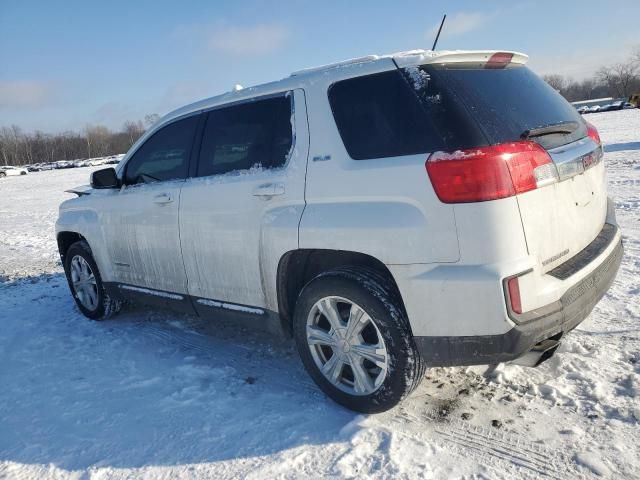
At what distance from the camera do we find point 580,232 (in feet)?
9.13

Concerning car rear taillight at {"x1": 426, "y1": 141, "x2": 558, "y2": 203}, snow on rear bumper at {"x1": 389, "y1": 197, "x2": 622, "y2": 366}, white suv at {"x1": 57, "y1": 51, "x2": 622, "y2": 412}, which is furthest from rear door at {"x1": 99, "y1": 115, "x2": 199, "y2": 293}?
car rear taillight at {"x1": 426, "y1": 141, "x2": 558, "y2": 203}

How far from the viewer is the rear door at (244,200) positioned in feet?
10.1

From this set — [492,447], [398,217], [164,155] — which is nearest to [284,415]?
[492,447]

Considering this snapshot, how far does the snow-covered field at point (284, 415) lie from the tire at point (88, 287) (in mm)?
636

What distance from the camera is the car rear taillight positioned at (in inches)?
91.9

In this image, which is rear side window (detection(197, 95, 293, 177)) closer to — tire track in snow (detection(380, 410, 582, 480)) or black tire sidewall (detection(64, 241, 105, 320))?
tire track in snow (detection(380, 410, 582, 480))

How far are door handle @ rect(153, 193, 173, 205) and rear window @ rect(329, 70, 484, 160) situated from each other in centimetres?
160

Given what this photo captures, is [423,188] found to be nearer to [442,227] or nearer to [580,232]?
[442,227]

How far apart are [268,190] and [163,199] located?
46.5 inches

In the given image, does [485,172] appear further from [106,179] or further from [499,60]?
[106,179]

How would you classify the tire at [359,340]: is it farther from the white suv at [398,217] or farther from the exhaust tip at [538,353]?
the exhaust tip at [538,353]

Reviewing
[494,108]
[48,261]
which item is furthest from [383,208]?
[48,261]

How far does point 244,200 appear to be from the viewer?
3.29 metres

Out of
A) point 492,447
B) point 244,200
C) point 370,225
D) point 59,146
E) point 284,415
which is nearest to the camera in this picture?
point 492,447
